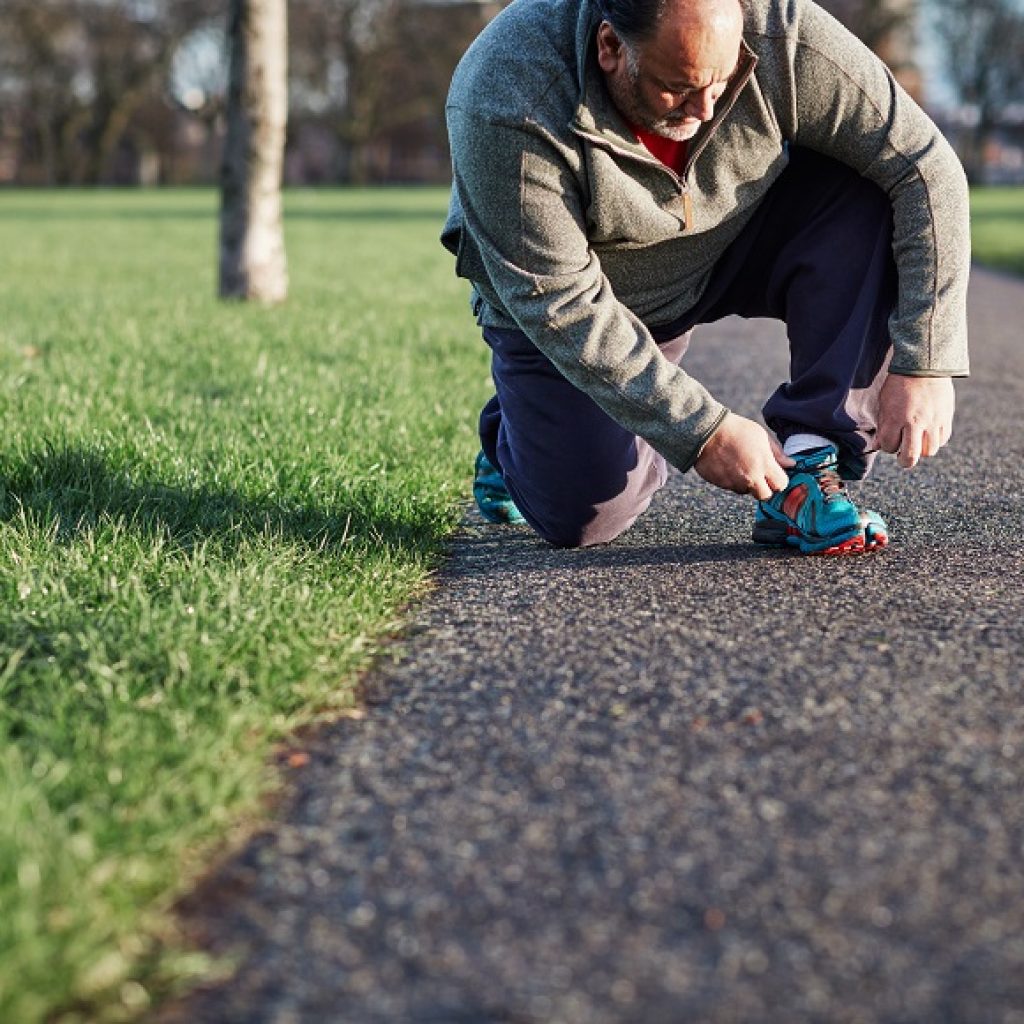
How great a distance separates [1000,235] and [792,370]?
730 inches

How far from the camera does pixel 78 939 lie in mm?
1474

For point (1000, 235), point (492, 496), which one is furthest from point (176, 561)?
point (1000, 235)

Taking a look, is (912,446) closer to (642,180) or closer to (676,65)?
(642,180)

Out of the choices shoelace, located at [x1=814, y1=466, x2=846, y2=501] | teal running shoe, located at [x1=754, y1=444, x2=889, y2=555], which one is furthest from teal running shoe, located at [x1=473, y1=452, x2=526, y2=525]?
shoelace, located at [x1=814, y1=466, x2=846, y2=501]

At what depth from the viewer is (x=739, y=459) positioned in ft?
8.94

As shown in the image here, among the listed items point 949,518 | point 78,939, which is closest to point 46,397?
point 949,518

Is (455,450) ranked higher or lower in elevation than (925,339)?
lower

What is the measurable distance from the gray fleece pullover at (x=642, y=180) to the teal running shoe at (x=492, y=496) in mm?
624

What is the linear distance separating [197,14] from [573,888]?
5408 cm

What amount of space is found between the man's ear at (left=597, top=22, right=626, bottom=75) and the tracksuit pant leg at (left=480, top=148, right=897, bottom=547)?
0.70m

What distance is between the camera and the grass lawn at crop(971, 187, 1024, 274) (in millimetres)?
15539

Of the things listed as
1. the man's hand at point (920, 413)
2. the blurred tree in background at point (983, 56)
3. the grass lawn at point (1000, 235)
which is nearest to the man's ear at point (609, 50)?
the man's hand at point (920, 413)

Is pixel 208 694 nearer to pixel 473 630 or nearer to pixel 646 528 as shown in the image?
pixel 473 630

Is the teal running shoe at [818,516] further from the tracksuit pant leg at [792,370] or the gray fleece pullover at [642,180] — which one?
the gray fleece pullover at [642,180]
